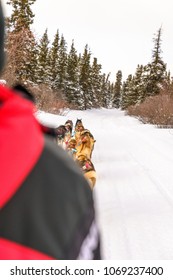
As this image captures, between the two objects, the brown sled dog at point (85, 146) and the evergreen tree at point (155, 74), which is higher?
the evergreen tree at point (155, 74)

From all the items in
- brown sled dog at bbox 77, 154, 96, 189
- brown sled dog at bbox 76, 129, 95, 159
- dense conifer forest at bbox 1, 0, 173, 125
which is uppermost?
dense conifer forest at bbox 1, 0, 173, 125

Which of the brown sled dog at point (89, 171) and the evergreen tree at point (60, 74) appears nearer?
the brown sled dog at point (89, 171)

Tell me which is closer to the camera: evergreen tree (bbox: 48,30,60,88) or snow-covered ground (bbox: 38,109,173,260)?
snow-covered ground (bbox: 38,109,173,260)

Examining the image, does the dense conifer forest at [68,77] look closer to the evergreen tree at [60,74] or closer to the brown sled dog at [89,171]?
the evergreen tree at [60,74]

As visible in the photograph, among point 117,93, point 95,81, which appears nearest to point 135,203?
point 95,81

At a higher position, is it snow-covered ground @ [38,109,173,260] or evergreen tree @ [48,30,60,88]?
evergreen tree @ [48,30,60,88]

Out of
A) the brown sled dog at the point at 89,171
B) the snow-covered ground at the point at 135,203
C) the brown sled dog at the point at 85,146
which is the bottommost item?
the snow-covered ground at the point at 135,203

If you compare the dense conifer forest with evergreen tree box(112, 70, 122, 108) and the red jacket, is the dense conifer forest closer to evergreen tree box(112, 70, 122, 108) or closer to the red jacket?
the red jacket

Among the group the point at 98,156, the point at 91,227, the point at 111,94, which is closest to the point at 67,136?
the point at 98,156

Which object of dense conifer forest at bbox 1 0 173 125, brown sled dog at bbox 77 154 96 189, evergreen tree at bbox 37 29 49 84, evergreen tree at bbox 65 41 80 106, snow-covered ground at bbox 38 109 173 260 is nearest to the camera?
snow-covered ground at bbox 38 109 173 260

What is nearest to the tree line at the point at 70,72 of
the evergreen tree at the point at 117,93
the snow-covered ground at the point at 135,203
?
the snow-covered ground at the point at 135,203

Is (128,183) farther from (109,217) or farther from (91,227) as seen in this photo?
(91,227)

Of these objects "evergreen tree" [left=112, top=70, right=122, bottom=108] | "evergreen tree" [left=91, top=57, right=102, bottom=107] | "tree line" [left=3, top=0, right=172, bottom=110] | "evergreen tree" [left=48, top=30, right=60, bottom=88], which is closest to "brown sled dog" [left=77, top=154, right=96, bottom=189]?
"tree line" [left=3, top=0, right=172, bottom=110]

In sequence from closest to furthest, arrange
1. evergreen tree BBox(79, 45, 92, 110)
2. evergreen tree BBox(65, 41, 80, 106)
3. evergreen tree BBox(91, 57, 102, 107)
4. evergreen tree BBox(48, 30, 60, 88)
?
evergreen tree BBox(48, 30, 60, 88) → evergreen tree BBox(65, 41, 80, 106) → evergreen tree BBox(79, 45, 92, 110) → evergreen tree BBox(91, 57, 102, 107)
